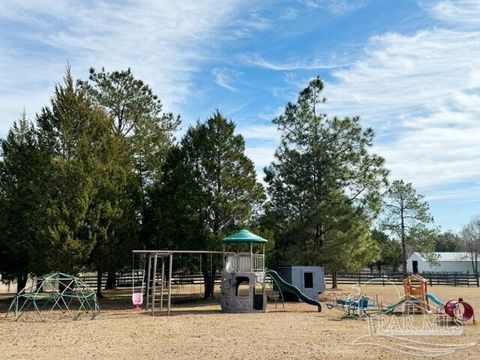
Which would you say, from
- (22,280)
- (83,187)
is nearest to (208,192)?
(83,187)

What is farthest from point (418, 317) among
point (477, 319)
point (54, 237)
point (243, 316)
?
point (54, 237)

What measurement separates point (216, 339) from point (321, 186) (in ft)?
55.2

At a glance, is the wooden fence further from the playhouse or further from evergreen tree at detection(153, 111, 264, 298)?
the playhouse

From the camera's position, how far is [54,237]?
21.7m

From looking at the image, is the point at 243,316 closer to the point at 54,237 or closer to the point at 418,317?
the point at 418,317

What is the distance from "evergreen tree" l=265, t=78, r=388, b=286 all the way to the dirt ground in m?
9.59

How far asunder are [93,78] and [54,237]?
14.7m

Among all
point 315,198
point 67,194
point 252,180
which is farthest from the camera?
point 315,198

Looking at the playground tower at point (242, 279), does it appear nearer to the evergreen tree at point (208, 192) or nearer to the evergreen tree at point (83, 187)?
the evergreen tree at point (208, 192)

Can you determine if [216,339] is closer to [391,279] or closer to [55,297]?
[55,297]

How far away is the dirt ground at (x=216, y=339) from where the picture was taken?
10.3 meters

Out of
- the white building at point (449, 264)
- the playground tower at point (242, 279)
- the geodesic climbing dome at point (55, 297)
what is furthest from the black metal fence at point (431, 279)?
the white building at point (449, 264)

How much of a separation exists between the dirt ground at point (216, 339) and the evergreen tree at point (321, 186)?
959cm

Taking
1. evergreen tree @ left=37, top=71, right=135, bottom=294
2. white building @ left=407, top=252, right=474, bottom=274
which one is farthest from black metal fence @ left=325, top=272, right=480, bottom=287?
white building @ left=407, top=252, right=474, bottom=274
